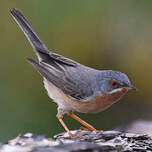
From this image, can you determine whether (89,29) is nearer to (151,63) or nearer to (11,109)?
(151,63)

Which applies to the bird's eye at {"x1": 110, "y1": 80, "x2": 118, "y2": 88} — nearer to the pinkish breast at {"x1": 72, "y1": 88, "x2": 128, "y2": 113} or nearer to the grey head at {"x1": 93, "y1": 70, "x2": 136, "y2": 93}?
the grey head at {"x1": 93, "y1": 70, "x2": 136, "y2": 93}

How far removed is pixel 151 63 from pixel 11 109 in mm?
3962

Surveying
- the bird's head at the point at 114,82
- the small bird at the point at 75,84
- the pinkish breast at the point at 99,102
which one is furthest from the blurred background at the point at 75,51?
the bird's head at the point at 114,82

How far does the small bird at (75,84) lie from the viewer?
6031mm

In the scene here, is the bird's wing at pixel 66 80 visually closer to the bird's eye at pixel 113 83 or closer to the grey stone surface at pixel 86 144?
the bird's eye at pixel 113 83

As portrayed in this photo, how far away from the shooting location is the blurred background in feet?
28.1

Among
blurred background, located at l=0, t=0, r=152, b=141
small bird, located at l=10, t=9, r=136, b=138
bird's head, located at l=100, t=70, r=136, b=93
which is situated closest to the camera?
bird's head, located at l=100, t=70, r=136, b=93

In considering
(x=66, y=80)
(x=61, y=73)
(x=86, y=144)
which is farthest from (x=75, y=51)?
(x=86, y=144)

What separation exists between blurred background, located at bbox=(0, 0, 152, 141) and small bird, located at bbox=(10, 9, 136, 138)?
192 centimetres

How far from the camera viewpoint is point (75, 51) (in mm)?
9883

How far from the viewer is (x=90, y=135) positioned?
556cm

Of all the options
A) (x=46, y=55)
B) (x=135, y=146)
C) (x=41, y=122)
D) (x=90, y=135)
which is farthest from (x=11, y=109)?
(x=135, y=146)

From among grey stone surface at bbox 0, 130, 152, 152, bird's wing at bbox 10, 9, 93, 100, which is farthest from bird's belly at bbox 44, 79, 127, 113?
grey stone surface at bbox 0, 130, 152, 152

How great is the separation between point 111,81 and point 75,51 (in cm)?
400
